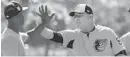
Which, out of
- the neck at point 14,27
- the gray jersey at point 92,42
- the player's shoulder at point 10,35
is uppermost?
the neck at point 14,27

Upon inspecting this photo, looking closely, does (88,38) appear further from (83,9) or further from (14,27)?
(14,27)

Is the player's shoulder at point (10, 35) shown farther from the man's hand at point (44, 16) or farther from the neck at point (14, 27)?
the man's hand at point (44, 16)

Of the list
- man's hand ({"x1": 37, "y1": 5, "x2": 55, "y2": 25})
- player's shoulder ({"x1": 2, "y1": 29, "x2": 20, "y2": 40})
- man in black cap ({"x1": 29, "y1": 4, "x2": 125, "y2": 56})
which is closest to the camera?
player's shoulder ({"x1": 2, "y1": 29, "x2": 20, "y2": 40})

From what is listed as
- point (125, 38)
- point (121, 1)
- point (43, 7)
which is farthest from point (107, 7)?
point (43, 7)

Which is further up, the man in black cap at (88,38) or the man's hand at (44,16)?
the man's hand at (44,16)

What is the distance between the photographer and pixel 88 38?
3.83 metres

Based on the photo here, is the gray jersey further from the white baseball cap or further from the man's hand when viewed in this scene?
the man's hand

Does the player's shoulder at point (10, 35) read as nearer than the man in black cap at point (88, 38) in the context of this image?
Yes

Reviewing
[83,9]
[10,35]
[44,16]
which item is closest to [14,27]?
[10,35]

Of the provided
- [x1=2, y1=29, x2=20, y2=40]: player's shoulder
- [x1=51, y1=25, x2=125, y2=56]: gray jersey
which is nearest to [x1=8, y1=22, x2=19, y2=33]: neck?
[x1=2, y1=29, x2=20, y2=40]: player's shoulder

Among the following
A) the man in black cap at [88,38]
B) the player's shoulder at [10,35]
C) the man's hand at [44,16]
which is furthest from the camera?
the man in black cap at [88,38]

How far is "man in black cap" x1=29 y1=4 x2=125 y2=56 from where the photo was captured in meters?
3.76

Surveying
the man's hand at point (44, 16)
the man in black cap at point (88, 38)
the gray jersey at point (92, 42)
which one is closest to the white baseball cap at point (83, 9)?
the man in black cap at point (88, 38)

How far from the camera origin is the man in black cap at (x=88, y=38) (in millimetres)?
3756
